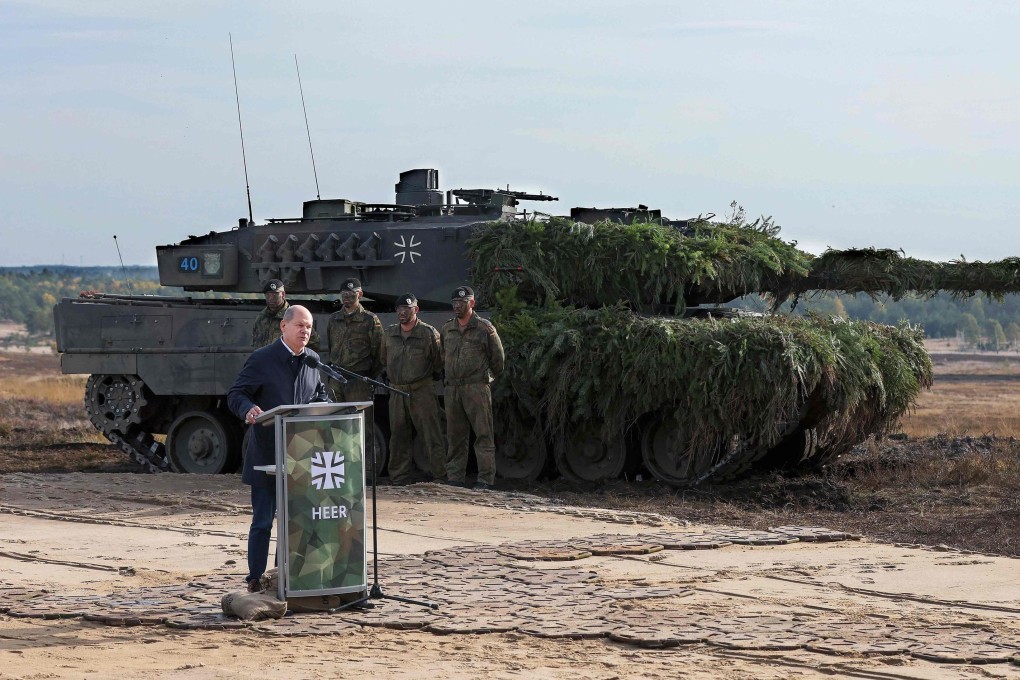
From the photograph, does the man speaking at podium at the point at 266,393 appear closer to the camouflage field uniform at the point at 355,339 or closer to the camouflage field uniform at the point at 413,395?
the camouflage field uniform at the point at 413,395

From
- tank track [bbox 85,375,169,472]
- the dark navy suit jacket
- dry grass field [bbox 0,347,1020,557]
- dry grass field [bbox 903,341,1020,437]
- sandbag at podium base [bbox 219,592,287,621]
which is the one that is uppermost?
the dark navy suit jacket

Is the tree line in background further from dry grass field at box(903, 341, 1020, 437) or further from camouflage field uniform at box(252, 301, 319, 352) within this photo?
camouflage field uniform at box(252, 301, 319, 352)

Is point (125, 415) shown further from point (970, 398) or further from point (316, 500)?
A: point (970, 398)

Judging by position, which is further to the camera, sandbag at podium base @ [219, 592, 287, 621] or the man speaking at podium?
the man speaking at podium

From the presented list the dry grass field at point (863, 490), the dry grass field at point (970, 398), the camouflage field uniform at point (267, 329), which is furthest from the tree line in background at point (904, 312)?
the camouflage field uniform at point (267, 329)

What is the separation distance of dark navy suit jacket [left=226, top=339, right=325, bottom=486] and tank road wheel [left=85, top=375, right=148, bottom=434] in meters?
8.91

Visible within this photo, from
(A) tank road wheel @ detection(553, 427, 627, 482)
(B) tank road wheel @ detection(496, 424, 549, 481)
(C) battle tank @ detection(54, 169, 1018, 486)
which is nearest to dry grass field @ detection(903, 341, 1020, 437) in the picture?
(C) battle tank @ detection(54, 169, 1018, 486)

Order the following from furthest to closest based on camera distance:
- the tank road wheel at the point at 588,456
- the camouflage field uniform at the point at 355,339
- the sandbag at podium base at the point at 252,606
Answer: the tank road wheel at the point at 588,456, the camouflage field uniform at the point at 355,339, the sandbag at podium base at the point at 252,606

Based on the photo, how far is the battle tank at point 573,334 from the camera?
14.3 meters

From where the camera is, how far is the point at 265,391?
27.0 feet

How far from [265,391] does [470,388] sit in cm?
605

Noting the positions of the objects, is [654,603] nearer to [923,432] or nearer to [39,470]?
[39,470]

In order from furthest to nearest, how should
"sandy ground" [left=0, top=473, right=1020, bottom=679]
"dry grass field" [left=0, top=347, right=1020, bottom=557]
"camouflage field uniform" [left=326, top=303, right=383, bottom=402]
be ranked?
1. "camouflage field uniform" [left=326, top=303, right=383, bottom=402]
2. "dry grass field" [left=0, top=347, right=1020, bottom=557]
3. "sandy ground" [left=0, top=473, right=1020, bottom=679]

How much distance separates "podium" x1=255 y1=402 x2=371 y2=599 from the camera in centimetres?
789
